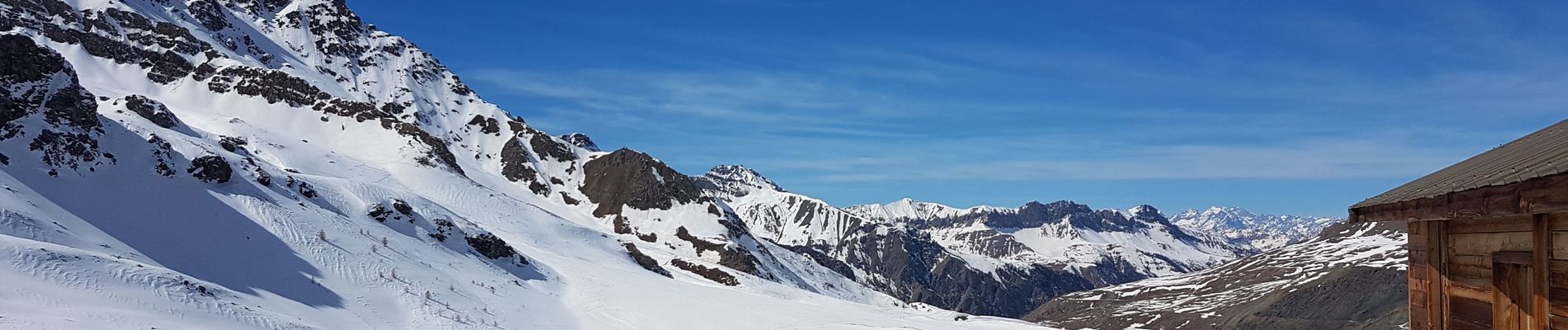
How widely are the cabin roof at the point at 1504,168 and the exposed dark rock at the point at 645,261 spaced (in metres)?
53.5

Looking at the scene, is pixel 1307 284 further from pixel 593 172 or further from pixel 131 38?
pixel 131 38

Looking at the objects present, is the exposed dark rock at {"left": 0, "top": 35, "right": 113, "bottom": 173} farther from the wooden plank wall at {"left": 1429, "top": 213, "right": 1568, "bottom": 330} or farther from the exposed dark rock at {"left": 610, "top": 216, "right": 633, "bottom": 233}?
the exposed dark rock at {"left": 610, "top": 216, "right": 633, "bottom": 233}

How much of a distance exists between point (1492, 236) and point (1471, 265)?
87 cm

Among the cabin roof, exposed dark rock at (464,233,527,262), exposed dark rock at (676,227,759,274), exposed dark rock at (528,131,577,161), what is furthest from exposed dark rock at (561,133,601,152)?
the cabin roof

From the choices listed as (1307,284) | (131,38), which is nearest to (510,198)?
(131,38)

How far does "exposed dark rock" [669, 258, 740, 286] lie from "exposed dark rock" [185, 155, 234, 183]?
33.4m

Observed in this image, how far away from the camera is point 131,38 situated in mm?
104438

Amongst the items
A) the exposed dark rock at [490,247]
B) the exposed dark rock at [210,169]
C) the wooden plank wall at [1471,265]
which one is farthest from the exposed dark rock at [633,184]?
the wooden plank wall at [1471,265]

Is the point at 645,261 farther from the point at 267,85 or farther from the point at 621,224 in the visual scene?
the point at 267,85

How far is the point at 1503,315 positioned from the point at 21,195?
111 ft

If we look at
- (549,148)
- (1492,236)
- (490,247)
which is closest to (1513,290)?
(1492,236)

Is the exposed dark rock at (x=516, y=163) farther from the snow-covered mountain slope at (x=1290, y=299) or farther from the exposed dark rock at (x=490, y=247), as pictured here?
the snow-covered mountain slope at (x=1290, y=299)

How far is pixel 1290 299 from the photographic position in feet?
506

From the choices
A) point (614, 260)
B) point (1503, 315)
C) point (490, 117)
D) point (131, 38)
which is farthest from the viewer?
point (490, 117)
